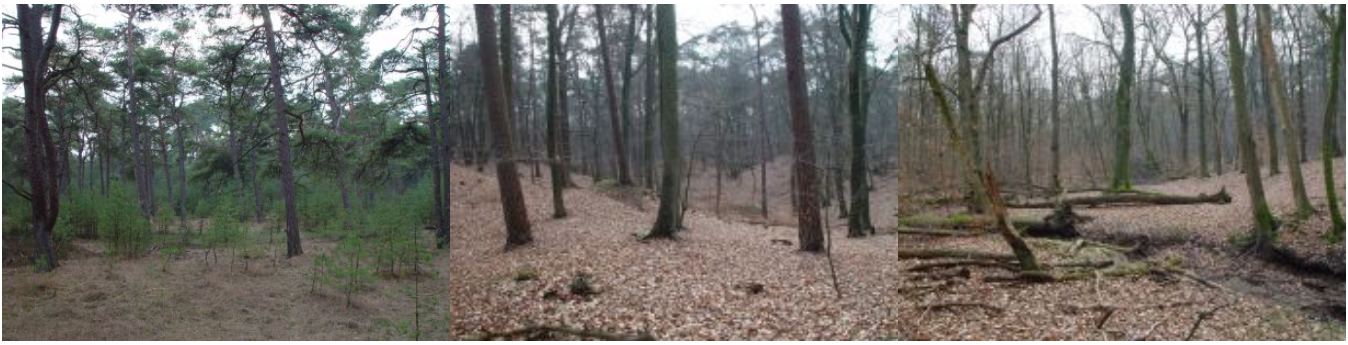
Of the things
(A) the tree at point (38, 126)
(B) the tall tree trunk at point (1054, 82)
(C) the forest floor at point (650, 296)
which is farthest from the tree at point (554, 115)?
(B) the tall tree trunk at point (1054, 82)

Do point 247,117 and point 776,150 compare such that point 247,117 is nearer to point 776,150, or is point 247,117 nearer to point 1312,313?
point 776,150

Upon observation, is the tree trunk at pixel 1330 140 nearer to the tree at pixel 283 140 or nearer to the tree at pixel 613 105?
the tree at pixel 613 105

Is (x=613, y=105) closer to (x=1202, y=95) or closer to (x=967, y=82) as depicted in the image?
(x=967, y=82)

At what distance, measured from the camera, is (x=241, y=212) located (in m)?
4.14

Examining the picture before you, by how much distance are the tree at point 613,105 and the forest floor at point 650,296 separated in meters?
1.99

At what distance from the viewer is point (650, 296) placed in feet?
13.9

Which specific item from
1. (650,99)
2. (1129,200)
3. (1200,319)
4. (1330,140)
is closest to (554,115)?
(650,99)

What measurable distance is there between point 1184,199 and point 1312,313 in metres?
2.76

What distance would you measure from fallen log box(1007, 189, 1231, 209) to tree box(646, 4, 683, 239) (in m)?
3.58

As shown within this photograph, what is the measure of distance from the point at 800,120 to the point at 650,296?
6.47 feet

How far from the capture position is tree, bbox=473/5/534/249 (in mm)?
4531

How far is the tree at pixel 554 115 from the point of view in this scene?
5750 mm

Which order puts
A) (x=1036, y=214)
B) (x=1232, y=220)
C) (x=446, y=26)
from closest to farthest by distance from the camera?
(x=446, y=26) → (x=1232, y=220) → (x=1036, y=214)

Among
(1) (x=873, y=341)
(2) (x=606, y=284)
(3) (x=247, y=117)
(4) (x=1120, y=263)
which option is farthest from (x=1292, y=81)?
(3) (x=247, y=117)
